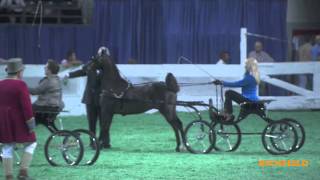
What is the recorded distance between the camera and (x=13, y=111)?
412 inches

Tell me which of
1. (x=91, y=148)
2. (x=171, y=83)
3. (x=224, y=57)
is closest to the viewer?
(x=91, y=148)

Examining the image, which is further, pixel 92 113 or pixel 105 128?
pixel 92 113

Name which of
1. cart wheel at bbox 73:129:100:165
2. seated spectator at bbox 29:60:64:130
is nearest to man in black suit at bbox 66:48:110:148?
seated spectator at bbox 29:60:64:130

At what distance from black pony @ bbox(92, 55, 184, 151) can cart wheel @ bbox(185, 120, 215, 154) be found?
418 millimetres

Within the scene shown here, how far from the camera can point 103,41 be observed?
2636 centimetres

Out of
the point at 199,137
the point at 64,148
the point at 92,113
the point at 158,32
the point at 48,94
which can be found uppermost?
the point at 158,32

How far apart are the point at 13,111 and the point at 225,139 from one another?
520cm

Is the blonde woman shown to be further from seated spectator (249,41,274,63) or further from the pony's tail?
seated spectator (249,41,274,63)

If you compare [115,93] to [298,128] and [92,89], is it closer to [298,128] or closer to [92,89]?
[92,89]

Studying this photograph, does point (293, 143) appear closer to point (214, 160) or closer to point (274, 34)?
point (214, 160)

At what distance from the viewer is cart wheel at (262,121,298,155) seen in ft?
43.9

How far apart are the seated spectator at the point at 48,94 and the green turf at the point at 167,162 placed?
84cm

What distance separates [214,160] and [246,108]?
138cm

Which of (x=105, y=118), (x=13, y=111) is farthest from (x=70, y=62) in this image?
(x=13, y=111)
